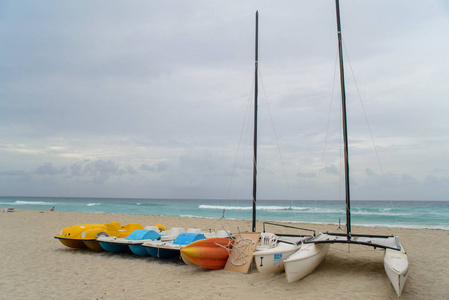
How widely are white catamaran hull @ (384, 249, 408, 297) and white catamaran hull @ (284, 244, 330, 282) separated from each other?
161 centimetres

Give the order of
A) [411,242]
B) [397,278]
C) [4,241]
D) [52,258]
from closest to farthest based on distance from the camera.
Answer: [397,278], [52,258], [4,241], [411,242]

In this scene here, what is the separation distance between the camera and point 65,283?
762 cm

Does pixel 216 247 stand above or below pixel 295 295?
above

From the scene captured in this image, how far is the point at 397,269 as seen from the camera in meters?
6.38

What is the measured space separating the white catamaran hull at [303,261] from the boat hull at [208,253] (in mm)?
2127

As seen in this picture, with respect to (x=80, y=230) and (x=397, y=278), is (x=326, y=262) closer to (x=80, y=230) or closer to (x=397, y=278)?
(x=397, y=278)

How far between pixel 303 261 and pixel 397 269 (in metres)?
1.95

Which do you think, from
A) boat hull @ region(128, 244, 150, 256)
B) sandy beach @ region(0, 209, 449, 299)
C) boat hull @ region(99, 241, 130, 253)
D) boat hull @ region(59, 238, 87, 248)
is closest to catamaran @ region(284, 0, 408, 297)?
sandy beach @ region(0, 209, 449, 299)

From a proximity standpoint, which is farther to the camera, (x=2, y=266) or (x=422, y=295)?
(x=2, y=266)

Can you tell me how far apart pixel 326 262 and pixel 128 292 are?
18.1 feet

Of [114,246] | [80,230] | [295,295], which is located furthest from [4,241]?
[295,295]

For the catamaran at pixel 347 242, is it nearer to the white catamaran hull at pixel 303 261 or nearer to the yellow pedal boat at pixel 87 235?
the white catamaran hull at pixel 303 261

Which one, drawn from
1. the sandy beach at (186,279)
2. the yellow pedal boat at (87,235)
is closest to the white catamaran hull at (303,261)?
the sandy beach at (186,279)

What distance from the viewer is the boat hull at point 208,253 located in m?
8.48
